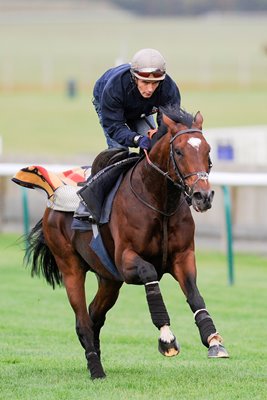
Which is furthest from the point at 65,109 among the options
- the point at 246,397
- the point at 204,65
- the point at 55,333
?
the point at 246,397

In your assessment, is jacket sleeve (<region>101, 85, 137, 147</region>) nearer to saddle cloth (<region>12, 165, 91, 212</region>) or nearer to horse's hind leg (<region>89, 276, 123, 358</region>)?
saddle cloth (<region>12, 165, 91, 212</region>)

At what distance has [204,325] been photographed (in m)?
6.73

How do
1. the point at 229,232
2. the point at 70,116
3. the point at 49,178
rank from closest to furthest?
1. the point at 49,178
2. the point at 229,232
3. the point at 70,116

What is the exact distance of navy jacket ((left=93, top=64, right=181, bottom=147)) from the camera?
7.44 metres

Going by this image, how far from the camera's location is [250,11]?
86.1 m

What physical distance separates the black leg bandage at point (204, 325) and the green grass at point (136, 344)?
1.02ft

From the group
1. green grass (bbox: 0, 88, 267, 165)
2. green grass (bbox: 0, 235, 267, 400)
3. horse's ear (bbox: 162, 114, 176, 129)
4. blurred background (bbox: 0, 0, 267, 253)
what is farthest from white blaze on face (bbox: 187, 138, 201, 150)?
green grass (bbox: 0, 88, 267, 165)

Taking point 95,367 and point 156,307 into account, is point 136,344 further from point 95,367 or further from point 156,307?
point 156,307

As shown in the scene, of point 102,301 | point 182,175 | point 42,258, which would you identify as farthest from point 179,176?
point 42,258

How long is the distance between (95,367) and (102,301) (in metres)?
0.68

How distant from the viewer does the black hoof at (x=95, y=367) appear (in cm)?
738

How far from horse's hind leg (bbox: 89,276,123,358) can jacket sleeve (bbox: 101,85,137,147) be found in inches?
40.2

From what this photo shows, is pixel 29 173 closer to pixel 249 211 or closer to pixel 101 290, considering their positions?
pixel 101 290

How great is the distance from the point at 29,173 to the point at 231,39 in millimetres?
71402
